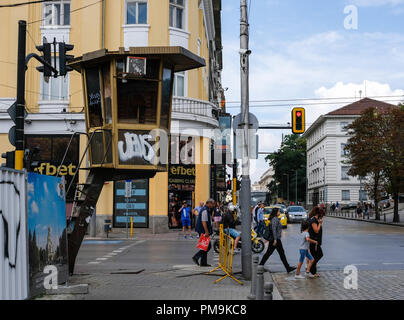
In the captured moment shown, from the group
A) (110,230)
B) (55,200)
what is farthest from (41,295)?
(110,230)

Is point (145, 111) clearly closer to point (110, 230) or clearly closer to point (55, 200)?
point (55, 200)

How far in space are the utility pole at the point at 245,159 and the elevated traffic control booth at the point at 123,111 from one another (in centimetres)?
133

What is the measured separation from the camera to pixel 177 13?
98.0 feet

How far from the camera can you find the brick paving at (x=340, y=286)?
397 inches

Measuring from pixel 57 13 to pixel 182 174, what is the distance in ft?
36.4

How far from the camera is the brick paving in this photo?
33.1 feet

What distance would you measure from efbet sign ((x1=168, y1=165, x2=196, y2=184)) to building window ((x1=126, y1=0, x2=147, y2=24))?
806 centimetres

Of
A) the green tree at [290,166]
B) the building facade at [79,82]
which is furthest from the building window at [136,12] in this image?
the green tree at [290,166]

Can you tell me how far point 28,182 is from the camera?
8.47 meters

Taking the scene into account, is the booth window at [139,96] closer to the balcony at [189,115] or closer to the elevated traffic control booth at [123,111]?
the elevated traffic control booth at [123,111]

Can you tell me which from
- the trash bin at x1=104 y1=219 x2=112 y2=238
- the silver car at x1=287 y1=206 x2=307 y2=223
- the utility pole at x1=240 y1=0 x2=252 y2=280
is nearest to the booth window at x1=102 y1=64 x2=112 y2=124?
the utility pole at x1=240 y1=0 x2=252 y2=280

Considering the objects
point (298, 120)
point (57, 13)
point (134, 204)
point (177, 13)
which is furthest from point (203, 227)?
point (57, 13)

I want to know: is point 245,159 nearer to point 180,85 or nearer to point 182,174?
point 182,174

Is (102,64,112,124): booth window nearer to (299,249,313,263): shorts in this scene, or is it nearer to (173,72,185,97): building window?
(299,249,313,263): shorts
